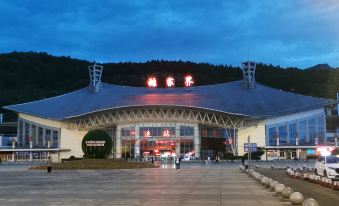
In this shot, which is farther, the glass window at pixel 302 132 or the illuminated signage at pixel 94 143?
the glass window at pixel 302 132

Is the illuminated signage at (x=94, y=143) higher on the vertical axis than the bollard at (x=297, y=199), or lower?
higher

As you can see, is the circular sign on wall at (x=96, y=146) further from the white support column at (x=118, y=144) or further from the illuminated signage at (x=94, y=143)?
the white support column at (x=118, y=144)

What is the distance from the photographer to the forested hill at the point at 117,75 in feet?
531

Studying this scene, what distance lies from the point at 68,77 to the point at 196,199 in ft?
538

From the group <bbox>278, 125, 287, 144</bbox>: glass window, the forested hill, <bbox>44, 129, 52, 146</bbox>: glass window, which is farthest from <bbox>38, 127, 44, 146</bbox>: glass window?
the forested hill

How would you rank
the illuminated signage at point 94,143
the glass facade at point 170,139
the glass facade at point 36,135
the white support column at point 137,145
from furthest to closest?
the glass facade at point 36,135, the glass facade at point 170,139, the white support column at point 137,145, the illuminated signage at point 94,143

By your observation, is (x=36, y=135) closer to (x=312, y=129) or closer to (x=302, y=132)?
(x=302, y=132)

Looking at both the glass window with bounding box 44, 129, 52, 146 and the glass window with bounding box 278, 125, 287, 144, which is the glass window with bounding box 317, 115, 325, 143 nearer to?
the glass window with bounding box 278, 125, 287, 144

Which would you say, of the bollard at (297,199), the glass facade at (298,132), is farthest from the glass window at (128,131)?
the bollard at (297,199)

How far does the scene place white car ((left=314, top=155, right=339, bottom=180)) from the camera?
90.1 feet

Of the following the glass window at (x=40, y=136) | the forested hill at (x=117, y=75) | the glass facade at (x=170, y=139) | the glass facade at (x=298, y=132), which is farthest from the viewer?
the forested hill at (x=117, y=75)

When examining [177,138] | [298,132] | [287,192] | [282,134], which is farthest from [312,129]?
[287,192]

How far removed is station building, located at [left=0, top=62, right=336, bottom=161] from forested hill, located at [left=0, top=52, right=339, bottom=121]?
219 ft

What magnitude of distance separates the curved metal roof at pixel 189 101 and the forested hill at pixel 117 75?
2438 inches
